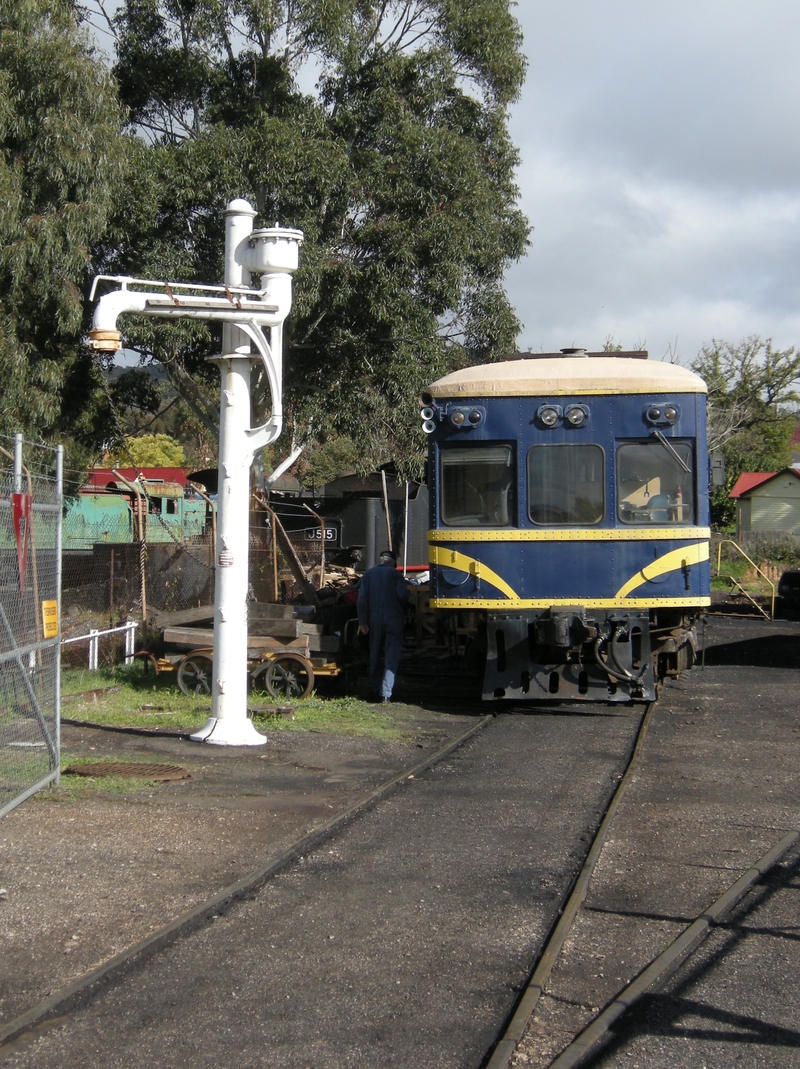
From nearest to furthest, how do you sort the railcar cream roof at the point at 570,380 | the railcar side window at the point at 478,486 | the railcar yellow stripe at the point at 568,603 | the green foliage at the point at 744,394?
the railcar yellow stripe at the point at 568,603 → the railcar cream roof at the point at 570,380 → the railcar side window at the point at 478,486 → the green foliage at the point at 744,394

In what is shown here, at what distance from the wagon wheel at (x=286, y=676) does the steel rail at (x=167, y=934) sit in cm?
438

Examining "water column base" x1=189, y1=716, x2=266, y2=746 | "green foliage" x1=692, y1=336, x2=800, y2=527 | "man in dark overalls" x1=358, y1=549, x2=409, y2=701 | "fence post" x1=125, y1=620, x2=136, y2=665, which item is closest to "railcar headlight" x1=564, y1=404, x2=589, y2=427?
"man in dark overalls" x1=358, y1=549, x2=409, y2=701

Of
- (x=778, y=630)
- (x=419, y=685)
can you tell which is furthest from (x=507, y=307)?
(x=419, y=685)

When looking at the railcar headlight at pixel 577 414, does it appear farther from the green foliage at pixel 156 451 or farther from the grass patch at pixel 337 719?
the green foliage at pixel 156 451

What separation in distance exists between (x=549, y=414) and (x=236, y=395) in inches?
132

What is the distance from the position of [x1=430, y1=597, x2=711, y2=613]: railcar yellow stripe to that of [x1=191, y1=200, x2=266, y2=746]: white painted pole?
2.57 metres

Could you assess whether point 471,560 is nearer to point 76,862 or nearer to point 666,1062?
point 76,862

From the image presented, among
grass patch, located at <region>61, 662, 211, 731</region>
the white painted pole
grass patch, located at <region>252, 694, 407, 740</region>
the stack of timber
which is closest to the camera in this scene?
the white painted pole

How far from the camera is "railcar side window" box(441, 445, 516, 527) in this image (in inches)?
464

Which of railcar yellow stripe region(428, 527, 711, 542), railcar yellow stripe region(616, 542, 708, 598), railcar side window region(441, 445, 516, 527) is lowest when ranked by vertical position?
railcar yellow stripe region(616, 542, 708, 598)

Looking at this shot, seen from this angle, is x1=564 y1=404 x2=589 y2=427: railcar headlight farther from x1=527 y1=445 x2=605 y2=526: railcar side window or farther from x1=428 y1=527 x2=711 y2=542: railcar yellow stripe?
x1=428 y1=527 x2=711 y2=542: railcar yellow stripe

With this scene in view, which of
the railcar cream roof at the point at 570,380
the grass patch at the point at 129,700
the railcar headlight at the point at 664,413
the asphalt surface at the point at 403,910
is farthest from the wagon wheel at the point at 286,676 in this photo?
the railcar headlight at the point at 664,413

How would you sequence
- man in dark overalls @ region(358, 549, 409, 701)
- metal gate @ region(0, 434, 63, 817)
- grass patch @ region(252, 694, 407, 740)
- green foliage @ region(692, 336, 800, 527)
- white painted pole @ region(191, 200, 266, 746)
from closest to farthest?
metal gate @ region(0, 434, 63, 817), white painted pole @ region(191, 200, 266, 746), grass patch @ region(252, 694, 407, 740), man in dark overalls @ region(358, 549, 409, 701), green foliage @ region(692, 336, 800, 527)

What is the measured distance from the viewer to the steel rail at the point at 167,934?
4.16 meters
